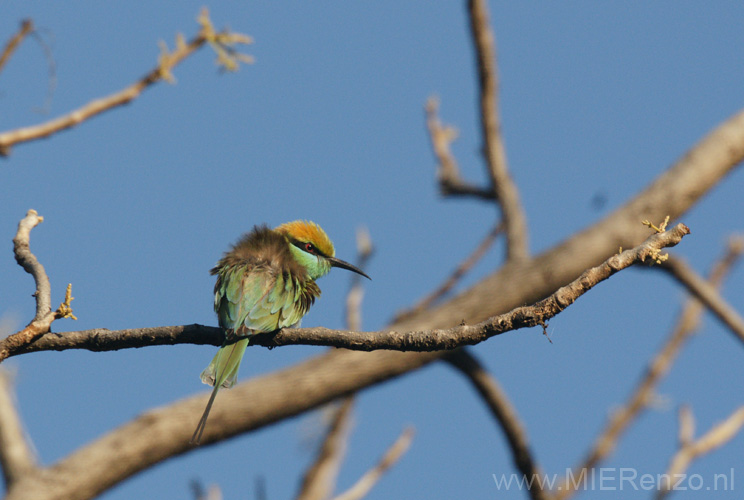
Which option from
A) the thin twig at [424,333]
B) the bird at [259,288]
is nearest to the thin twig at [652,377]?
the bird at [259,288]

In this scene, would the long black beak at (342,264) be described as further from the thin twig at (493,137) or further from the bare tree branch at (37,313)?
the bare tree branch at (37,313)

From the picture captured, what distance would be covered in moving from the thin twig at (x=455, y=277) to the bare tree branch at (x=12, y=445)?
239 centimetres

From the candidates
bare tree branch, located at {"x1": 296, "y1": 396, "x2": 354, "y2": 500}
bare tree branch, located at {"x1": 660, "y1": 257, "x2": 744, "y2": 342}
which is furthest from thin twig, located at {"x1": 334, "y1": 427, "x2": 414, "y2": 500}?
bare tree branch, located at {"x1": 660, "y1": 257, "x2": 744, "y2": 342}

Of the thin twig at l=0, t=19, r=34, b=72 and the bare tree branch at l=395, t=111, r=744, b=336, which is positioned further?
the bare tree branch at l=395, t=111, r=744, b=336

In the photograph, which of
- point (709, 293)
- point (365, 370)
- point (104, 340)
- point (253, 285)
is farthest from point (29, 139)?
point (709, 293)

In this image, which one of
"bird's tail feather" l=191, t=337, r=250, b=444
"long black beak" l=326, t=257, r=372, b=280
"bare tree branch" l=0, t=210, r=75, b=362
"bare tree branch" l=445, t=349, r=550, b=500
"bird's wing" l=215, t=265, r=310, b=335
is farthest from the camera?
"bare tree branch" l=445, t=349, r=550, b=500

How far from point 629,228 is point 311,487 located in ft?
8.23

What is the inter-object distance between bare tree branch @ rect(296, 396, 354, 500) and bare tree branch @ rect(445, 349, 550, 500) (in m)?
0.79

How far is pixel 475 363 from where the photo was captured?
525 cm

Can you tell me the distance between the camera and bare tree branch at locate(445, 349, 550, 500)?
5.13 meters

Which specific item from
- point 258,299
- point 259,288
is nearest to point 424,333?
point 258,299

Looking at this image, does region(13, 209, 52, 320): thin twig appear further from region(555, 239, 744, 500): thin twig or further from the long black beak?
region(555, 239, 744, 500): thin twig

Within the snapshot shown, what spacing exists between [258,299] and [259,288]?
6.3 inches

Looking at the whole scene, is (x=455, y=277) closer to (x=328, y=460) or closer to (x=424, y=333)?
(x=328, y=460)
